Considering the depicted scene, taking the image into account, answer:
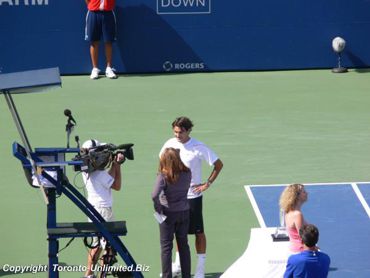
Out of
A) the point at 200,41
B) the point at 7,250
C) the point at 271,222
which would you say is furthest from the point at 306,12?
the point at 7,250

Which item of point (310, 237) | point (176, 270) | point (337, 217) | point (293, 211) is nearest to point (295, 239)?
point (293, 211)

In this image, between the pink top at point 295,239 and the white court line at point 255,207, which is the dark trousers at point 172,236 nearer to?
the pink top at point 295,239

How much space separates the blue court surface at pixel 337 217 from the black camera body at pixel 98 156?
2623 millimetres

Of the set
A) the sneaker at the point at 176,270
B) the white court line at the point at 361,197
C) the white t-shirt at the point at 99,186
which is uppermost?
the white t-shirt at the point at 99,186

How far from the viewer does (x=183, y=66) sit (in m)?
20.2

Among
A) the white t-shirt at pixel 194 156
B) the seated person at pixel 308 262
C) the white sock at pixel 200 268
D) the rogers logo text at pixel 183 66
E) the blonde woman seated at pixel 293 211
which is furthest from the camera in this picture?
the rogers logo text at pixel 183 66

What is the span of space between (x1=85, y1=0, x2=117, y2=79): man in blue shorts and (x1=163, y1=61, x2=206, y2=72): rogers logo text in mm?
Result: 1231

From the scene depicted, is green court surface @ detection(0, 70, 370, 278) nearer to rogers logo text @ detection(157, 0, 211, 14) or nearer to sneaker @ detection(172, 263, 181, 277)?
sneaker @ detection(172, 263, 181, 277)

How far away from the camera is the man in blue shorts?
764 inches

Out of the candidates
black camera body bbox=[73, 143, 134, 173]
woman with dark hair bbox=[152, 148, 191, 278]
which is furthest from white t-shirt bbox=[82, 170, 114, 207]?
woman with dark hair bbox=[152, 148, 191, 278]

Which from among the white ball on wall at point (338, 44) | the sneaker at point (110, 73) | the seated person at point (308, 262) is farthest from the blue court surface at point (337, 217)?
the sneaker at point (110, 73)

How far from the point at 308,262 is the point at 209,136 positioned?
7.71 metres

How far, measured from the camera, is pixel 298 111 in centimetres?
1752

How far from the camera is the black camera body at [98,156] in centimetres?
964
